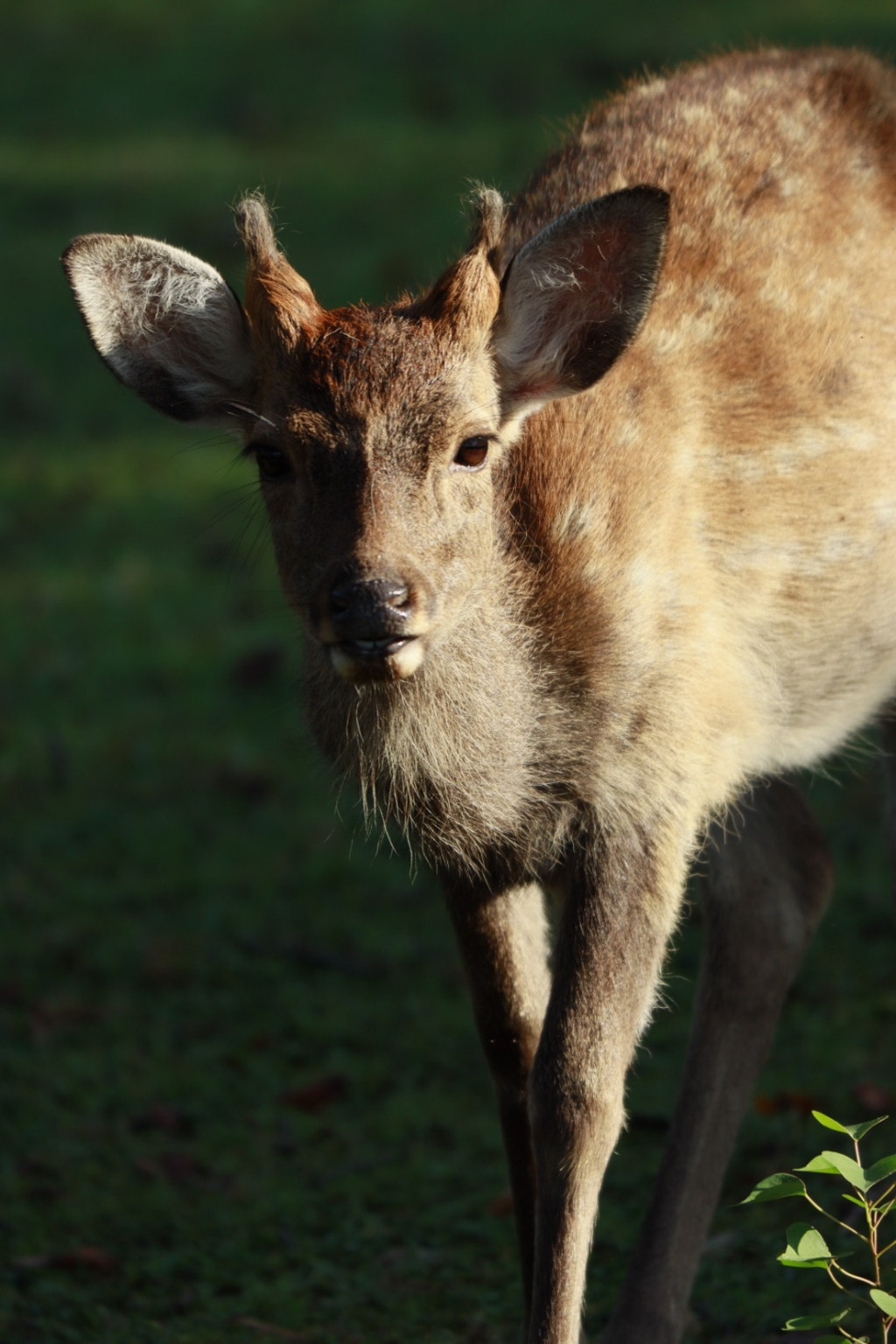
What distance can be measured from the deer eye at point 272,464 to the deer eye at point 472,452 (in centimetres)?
34

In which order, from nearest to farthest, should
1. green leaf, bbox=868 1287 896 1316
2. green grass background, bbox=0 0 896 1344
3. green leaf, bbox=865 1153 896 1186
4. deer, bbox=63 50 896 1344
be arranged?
green leaf, bbox=868 1287 896 1316
green leaf, bbox=865 1153 896 1186
deer, bbox=63 50 896 1344
green grass background, bbox=0 0 896 1344

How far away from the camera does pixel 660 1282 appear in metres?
3.99

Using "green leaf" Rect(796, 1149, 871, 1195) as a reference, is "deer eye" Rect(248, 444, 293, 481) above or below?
above

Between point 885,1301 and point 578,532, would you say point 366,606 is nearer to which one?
point 578,532

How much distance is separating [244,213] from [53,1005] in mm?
2732

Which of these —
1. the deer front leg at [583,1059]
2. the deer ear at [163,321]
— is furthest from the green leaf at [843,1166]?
the deer ear at [163,321]

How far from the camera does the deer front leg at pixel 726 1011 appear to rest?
13.2ft

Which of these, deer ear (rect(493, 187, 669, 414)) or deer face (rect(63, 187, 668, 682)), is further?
deer ear (rect(493, 187, 669, 414))

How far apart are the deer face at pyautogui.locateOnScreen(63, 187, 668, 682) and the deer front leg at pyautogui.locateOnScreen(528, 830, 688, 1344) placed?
2.25ft

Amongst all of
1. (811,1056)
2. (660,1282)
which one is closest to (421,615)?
(660,1282)

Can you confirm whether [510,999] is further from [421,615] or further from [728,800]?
[421,615]

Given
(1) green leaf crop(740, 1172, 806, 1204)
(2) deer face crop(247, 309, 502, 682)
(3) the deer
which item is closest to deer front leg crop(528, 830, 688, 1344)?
(3) the deer

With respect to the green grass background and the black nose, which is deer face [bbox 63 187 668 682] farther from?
the green grass background

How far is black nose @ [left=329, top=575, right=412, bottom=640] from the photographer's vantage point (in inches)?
126
